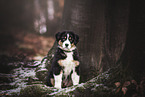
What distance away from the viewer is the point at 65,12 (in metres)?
5.61

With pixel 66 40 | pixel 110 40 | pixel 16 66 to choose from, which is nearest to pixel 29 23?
pixel 16 66

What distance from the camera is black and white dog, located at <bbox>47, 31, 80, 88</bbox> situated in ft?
13.8

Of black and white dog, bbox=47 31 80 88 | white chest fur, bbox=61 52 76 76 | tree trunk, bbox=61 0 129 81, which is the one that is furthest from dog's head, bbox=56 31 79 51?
tree trunk, bbox=61 0 129 81

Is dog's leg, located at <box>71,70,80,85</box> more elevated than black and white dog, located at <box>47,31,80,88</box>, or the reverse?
black and white dog, located at <box>47,31,80,88</box>

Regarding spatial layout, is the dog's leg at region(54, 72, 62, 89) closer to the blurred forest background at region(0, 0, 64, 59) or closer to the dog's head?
the dog's head

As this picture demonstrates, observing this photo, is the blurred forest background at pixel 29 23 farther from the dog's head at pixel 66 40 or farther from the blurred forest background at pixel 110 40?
the dog's head at pixel 66 40

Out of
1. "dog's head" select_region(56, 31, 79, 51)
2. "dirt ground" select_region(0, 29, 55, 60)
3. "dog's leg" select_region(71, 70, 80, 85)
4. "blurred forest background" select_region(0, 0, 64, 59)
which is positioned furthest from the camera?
"blurred forest background" select_region(0, 0, 64, 59)

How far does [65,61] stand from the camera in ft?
14.0

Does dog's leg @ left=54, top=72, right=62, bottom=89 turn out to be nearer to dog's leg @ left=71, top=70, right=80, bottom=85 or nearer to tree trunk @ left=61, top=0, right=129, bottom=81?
dog's leg @ left=71, top=70, right=80, bottom=85

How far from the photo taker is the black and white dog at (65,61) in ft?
13.8

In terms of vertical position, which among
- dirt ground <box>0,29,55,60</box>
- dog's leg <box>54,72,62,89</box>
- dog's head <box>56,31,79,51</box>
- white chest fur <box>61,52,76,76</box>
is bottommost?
dirt ground <box>0,29,55,60</box>

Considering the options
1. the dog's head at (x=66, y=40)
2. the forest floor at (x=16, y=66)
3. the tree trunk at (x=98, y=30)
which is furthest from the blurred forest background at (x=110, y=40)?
the dog's head at (x=66, y=40)

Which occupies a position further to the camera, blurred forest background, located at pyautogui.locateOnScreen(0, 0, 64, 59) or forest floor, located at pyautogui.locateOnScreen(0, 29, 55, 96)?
blurred forest background, located at pyautogui.locateOnScreen(0, 0, 64, 59)

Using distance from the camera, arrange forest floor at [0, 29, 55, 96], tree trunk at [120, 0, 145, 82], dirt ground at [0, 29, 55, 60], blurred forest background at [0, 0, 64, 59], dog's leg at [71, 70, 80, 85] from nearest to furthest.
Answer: tree trunk at [120, 0, 145, 82] < dog's leg at [71, 70, 80, 85] < forest floor at [0, 29, 55, 96] < dirt ground at [0, 29, 55, 60] < blurred forest background at [0, 0, 64, 59]
